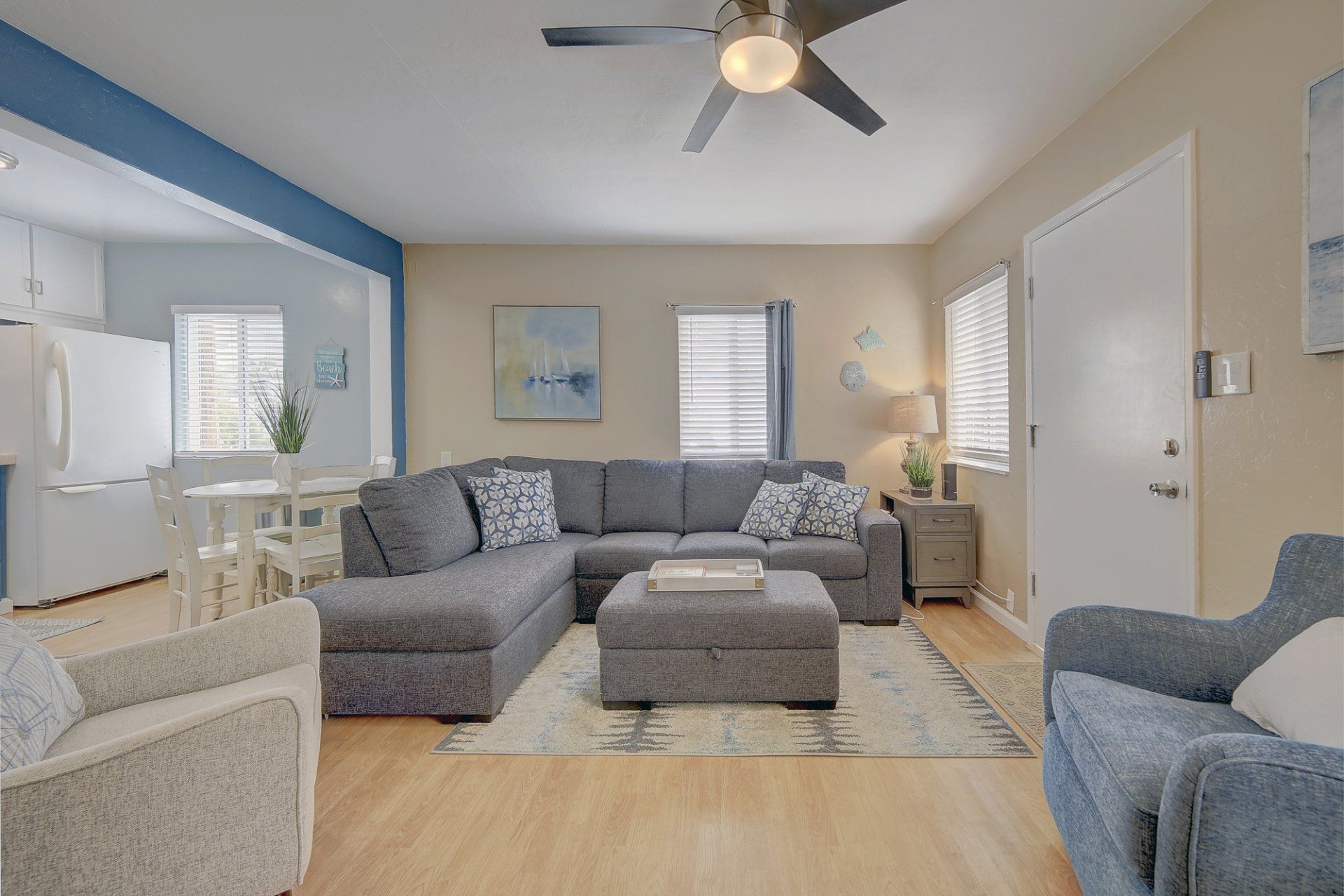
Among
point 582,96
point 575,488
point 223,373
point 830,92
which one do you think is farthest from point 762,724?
point 223,373

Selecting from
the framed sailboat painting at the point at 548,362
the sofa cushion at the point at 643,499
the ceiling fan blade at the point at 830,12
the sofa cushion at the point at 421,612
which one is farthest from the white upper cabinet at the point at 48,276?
the ceiling fan blade at the point at 830,12

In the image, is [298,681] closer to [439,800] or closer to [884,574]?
[439,800]

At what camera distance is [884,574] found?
10.6 feet

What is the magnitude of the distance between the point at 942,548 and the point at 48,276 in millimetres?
Answer: 6564

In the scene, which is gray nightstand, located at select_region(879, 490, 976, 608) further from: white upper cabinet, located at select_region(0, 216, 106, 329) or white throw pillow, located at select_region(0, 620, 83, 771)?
white upper cabinet, located at select_region(0, 216, 106, 329)

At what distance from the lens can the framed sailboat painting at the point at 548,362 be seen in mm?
4332

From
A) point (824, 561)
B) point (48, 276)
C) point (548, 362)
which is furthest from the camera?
point (548, 362)

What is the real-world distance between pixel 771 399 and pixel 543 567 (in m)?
2.25

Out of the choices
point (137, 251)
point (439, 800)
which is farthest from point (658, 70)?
point (137, 251)

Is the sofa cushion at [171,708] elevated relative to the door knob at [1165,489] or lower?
lower

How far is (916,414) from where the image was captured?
390 cm

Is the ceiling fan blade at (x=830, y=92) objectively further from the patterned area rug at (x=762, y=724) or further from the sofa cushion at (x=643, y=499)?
the sofa cushion at (x=643, y=499)

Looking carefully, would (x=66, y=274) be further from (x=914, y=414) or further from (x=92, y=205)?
(x=914, y=414)

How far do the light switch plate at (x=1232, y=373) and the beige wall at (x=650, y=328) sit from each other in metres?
2.45
